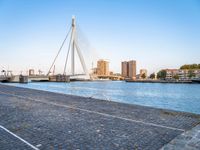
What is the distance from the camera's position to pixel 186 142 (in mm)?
→ 3949

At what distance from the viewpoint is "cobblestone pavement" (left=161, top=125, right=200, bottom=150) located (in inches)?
145

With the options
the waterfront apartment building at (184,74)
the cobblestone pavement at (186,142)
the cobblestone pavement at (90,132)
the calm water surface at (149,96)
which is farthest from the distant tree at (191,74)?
the cobblestone pavement at (186,142)

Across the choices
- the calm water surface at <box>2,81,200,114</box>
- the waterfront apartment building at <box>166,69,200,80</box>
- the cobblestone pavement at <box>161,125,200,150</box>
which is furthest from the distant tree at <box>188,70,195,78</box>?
the cobblestone pavement at <box>161,125,200,150</box>

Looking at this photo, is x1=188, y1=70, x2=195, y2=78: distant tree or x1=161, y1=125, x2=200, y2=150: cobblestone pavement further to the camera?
x1=188, y1=70, x2=195, y2=78: distant tree

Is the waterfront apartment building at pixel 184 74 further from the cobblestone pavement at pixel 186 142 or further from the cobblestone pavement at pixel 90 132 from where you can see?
the cobblestone pavement at pixel 186 142

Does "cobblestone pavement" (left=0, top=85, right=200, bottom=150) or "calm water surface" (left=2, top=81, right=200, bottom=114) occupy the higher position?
"cobblestone pavement" (left=0, top=85, right=200, bottom=150)

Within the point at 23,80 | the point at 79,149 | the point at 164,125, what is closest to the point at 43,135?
the point at 79,149

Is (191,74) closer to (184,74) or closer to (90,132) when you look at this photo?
(184,74)

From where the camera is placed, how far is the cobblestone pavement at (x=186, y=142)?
12.1 ft

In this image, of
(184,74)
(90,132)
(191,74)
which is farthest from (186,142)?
(184,74)

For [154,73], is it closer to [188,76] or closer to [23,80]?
[188,76]

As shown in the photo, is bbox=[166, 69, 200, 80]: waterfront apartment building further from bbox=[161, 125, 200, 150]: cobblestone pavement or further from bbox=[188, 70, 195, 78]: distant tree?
bbox=[161, 125, 200, 150]: cobblestone pavement

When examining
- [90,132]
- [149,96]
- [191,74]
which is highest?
[191,74]

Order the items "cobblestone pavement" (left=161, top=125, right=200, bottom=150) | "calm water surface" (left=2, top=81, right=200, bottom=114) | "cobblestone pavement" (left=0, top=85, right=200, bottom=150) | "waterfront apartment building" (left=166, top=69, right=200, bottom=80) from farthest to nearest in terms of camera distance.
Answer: "waterfront apartment building" (left=166, top=69, right=200, bottom=80), "calm water surface" (left=2, top=81, right=200, bottom=114), "cobblestone pavement" (left=0, top=85, right=200, bottom=150), "cobblestone pavement" (left=161, top=125, right=200, bottom=150)
